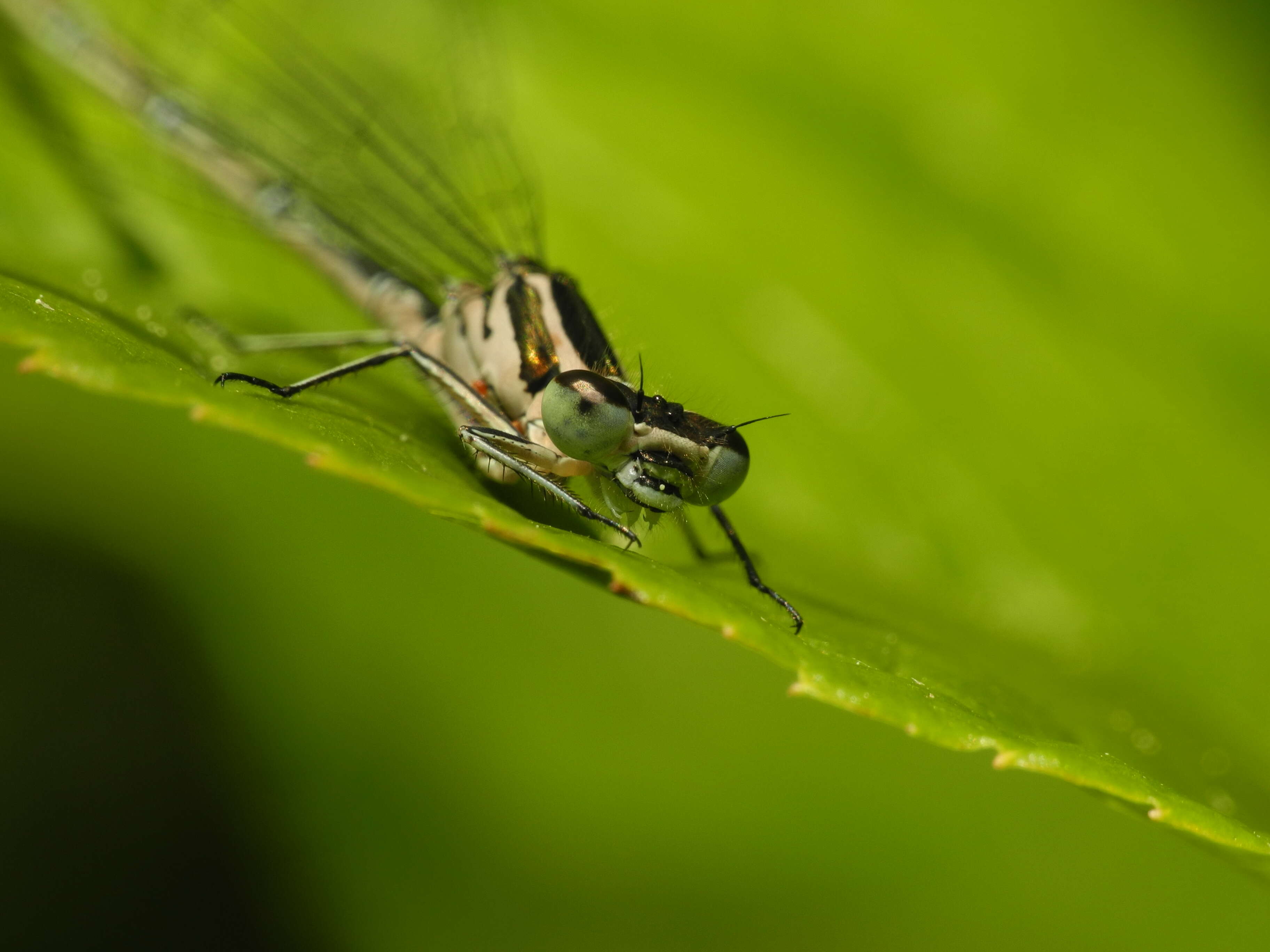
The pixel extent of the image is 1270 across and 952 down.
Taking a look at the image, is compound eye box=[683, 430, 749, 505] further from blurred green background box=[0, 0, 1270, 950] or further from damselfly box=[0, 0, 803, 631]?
blurred green background box=[0, 0, 1270, 950]

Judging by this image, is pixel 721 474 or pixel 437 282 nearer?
pixel 721 474

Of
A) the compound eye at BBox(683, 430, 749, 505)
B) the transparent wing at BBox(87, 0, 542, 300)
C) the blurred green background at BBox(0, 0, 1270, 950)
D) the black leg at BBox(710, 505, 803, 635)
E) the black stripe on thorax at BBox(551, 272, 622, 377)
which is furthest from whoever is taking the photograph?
the transparent wing at BBox(87, 0, 542, 300)

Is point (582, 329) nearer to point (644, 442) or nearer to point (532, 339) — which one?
point (532, 339)

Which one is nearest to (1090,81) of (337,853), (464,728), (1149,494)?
(1149,494)

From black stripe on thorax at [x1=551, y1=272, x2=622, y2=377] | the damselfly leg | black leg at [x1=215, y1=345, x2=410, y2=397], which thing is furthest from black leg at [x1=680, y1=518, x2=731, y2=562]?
black leg at [x1=215, y1=345, x2=410, y2=397]

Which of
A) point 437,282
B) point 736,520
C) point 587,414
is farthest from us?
point 437,282

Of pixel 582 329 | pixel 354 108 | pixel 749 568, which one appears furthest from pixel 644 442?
pixel 354 108

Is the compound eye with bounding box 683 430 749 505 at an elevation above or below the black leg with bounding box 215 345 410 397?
above

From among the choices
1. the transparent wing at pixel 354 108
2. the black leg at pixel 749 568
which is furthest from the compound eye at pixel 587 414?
the transparent wing at pixel 354 108
